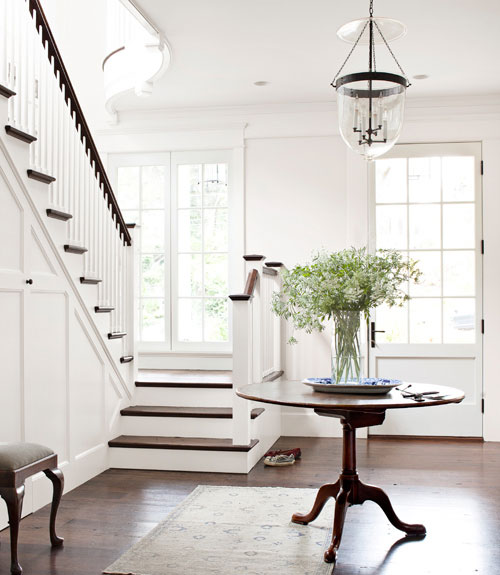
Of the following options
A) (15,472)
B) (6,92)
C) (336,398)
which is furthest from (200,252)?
(15,472)

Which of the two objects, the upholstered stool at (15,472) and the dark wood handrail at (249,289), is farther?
the dark wood handrail at (249,289)

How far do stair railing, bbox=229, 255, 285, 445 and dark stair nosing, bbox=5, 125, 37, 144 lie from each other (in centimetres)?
170

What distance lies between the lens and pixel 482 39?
4672 millimetres

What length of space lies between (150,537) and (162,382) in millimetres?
1957

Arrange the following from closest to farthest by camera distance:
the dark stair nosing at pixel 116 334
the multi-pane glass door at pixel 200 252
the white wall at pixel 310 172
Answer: the dark stair nosing at pixel 116 334 < the white wall at pixel 310 172 < the multi-pane glass door at pixel 200 252

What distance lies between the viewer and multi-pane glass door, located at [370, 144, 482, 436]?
603 cm

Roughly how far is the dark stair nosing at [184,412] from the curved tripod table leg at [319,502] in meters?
1.34

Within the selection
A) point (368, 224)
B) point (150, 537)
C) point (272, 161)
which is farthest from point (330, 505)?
point (272, 161)

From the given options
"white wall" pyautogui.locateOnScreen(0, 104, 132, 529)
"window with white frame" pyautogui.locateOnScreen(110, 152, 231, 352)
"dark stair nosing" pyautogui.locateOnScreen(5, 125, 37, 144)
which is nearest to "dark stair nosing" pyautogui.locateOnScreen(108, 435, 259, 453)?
"white wall" pyautogui.locateOnScreen(0, 104, 132, 529)

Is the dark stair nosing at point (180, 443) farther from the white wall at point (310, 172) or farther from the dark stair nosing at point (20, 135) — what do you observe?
the dark stair nosing at point (20, 135)

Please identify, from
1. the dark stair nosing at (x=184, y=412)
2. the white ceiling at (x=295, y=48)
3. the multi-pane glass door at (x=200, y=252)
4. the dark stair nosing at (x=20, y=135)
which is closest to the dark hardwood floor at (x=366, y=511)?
the dark stair nosing at (x=184, y=412)

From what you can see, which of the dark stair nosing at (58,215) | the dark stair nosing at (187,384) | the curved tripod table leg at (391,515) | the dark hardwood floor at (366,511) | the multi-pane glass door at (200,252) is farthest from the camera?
the multi-pane glass door at (200,252)

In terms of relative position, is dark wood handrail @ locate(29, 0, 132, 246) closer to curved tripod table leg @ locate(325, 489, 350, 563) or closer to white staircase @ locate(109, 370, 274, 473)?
white staircase @ locate(109, 370, 274, 473)

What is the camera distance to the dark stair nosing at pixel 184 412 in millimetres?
4949
